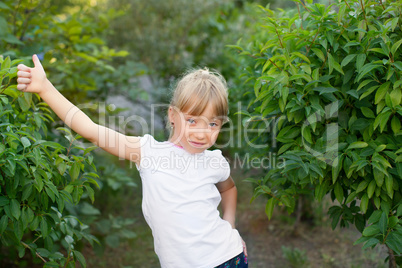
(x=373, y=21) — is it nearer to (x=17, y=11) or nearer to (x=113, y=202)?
(x=17, y=11)

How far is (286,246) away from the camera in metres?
3.56

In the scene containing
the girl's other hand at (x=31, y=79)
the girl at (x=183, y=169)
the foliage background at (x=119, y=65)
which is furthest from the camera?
the foliage background at (x=119, y=65)

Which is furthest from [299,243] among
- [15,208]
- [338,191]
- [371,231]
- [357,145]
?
[15,208]

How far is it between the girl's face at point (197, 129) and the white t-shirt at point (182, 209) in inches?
2.1

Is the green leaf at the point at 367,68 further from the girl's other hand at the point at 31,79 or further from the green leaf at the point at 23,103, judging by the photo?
the green leaf at the point at 23,103

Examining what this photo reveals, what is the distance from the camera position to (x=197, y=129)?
181 cm

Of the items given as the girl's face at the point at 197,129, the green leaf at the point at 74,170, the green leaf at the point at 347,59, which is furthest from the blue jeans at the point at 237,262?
the green leaf at the point at 347,59

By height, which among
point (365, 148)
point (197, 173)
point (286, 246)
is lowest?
point (286, 246)

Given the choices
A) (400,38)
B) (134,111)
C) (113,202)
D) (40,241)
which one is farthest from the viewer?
(134,111)

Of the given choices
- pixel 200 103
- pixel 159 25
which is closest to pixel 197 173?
pixel 200 103

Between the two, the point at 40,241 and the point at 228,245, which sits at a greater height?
the point at 228,245

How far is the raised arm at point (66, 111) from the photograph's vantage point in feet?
5.25

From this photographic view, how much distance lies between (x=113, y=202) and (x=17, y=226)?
2575mm

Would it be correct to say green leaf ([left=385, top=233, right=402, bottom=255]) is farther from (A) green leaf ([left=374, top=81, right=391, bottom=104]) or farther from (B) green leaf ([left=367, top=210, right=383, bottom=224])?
(A) green leaf ([left=374, top=81, right=391, bottom=104])
